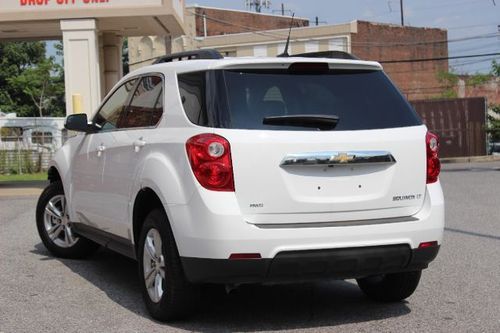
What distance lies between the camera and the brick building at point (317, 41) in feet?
162

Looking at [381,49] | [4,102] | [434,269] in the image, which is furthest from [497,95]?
[434,269]

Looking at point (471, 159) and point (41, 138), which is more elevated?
point (41, 138)

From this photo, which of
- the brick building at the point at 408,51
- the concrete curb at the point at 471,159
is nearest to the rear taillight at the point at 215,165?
the concrete curb at the point at 471,159

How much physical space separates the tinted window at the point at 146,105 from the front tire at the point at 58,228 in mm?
1977

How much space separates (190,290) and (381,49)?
52159 mm

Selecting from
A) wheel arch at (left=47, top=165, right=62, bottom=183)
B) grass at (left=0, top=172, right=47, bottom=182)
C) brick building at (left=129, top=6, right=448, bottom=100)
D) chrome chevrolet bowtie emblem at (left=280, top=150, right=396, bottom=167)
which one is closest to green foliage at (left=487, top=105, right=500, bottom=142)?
brick building at (left=129, top=6, right=448, bottom=100)

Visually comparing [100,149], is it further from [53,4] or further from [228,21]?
[228,21]

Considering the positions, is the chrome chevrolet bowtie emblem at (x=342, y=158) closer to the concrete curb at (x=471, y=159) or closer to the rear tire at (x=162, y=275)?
the rear tire at (x=162, y=275)

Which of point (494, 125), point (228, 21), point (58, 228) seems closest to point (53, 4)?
point (58, 228)

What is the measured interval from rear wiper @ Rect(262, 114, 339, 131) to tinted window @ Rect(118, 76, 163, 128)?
1.04 m

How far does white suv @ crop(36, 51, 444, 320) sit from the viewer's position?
15.4 feet

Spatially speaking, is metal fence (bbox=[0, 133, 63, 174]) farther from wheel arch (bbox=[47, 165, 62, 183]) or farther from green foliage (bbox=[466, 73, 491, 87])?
green foliage (bbox=[466, 73, 491, 87])

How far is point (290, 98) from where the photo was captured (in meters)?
5.07

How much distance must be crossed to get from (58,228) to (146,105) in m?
2.71
